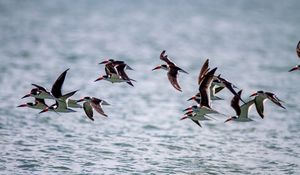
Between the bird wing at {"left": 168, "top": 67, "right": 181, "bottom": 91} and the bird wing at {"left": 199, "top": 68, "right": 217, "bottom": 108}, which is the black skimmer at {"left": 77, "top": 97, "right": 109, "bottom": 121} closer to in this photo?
the bird wing at {"left": 168, "top": 67, "right": 181, "bottom": 91}

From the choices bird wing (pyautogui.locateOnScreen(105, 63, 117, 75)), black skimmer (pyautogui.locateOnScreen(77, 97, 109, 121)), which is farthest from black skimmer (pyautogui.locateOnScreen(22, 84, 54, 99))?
bird wing (pyautogui.locateOnScreen(105, 63, 117, 75))

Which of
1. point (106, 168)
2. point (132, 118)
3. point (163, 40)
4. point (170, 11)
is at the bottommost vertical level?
→ point (106, 168)

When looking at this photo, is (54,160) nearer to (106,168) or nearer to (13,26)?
(106,168)

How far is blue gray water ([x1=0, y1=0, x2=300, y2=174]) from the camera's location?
27.1 metres

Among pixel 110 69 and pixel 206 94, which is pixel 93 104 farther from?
pixel 206 94

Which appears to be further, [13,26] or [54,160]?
[13,26]

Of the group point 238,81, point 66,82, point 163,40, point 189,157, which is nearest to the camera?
point 189,157

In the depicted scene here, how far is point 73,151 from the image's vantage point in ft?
91.6

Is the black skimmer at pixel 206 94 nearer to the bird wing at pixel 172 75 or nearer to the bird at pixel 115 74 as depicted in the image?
the bird wing at pixel 172 75

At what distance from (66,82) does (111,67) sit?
1755 centimetres

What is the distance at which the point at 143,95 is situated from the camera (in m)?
41.9

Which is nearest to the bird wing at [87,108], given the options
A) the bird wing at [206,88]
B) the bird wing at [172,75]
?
the bird wing at [172,75]

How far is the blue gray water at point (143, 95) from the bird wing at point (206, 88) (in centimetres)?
247

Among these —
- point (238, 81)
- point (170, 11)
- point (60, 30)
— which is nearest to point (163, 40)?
point (60, 30)
